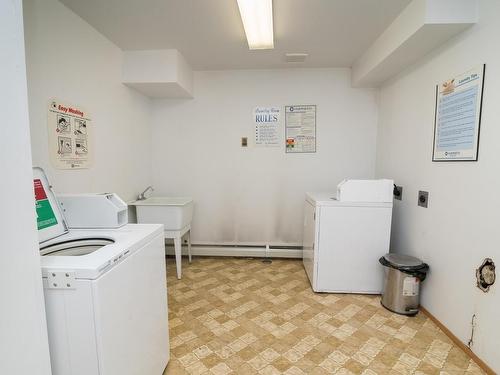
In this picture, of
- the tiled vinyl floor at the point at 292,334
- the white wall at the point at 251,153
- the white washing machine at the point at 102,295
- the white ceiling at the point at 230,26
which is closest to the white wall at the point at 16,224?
the white washing machine at the point at 102,295

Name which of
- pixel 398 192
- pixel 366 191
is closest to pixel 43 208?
→ pixel 366 191

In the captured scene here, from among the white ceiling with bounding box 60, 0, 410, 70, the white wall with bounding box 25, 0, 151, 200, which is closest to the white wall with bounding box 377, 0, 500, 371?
the white ceiling with bounding box 60, 0, 410, 70

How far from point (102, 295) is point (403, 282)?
7.22ft

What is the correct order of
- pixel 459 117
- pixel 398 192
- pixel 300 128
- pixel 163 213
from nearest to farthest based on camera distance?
1. pixel 459 117
2. pixel 398 192
3. pixel 163 213
4. pixel 300 128

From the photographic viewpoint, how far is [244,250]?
3.35m

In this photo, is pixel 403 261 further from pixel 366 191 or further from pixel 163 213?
pixel 163 213

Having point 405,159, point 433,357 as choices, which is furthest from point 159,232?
point 405,159

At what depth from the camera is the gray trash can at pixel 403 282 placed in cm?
207

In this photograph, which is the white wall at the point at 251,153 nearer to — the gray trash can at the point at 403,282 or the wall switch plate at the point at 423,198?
the wall switch plate at the point at 423,198

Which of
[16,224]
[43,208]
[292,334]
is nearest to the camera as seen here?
[16,224]

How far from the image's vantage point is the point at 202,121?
130 inches

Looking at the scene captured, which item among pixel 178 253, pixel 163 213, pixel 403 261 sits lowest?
pixel 178 253

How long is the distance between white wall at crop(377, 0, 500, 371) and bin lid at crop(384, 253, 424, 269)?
3.7 inches

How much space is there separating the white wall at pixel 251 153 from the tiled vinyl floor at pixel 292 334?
0.88m
